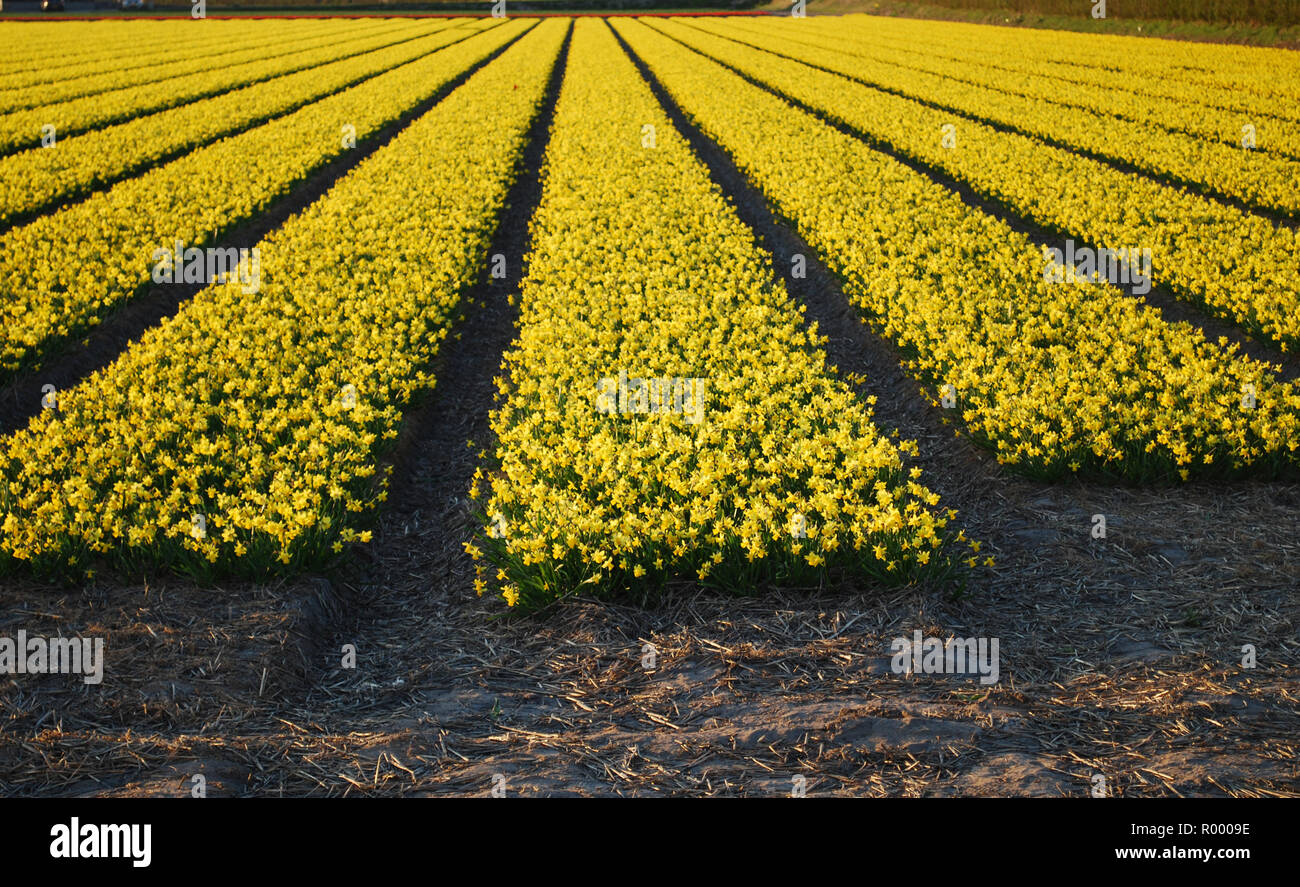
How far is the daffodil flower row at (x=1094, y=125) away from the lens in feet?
46.0

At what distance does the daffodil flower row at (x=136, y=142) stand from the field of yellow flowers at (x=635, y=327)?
11 centimetres

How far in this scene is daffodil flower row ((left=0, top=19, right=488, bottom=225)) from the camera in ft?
47.2

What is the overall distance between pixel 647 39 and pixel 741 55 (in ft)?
34.0

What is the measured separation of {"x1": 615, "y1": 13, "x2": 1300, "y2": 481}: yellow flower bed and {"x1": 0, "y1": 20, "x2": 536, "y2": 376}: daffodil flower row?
8346mm

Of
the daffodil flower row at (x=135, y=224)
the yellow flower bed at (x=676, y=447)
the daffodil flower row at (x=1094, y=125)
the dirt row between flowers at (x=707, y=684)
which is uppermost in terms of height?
the daffodil flower row at (x=1094, y=125)

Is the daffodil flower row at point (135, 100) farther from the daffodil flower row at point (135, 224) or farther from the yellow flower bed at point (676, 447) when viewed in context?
the yellow flower bed at point (676, 447)

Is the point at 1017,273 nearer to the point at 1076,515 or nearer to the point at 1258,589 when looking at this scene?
the point at 1076,515

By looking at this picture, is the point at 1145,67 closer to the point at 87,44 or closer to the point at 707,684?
the point at 707,684

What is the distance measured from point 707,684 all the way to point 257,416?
4.36 meters

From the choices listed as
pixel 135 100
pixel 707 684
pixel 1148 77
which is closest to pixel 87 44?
pixel 135 100

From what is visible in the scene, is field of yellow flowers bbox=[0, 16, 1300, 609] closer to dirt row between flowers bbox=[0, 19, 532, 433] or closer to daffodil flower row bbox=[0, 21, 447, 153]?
dirt row between flowers bbox=[0, 19, 532, 433]

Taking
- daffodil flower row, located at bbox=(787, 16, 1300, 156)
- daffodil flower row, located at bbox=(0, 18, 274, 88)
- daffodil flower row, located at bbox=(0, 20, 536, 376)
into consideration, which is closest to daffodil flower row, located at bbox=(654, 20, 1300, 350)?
daffodil flower row, located at bbox=(787, 16, 1300, 156)

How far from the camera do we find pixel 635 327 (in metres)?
8.27

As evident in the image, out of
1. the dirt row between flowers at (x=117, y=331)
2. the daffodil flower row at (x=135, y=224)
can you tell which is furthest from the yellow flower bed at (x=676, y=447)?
the daffodil flower row at (x=135, y=224)
